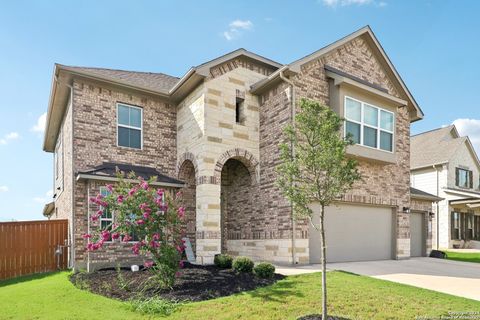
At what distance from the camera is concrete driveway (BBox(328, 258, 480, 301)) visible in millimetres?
8695

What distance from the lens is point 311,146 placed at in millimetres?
6465

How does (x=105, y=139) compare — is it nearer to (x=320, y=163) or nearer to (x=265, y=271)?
(x=265, y=271)

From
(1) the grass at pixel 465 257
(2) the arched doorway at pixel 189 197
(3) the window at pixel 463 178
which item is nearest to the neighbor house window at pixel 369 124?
(2) the arched doorway at pixel 189 197

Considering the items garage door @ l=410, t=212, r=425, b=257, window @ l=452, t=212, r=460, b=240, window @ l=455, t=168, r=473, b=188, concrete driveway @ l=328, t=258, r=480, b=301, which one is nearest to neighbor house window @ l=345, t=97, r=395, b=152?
concrete driveway @ l=328, t=258, r=480, b=301

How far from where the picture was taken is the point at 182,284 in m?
8.57

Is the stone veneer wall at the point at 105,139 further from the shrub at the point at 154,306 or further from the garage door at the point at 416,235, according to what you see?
the garage door at the point at 416,235

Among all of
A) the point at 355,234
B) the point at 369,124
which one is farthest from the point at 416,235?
the point at 369,124

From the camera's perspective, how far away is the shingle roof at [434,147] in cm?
2616

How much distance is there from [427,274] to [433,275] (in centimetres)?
20

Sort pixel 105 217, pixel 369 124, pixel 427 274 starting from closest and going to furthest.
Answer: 1. pixel 427 274
2. pixel 105 217
3. pixel 369 124

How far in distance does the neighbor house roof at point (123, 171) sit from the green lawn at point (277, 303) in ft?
12.6

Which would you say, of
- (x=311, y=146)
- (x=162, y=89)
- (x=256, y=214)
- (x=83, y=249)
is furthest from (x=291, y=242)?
(x=162, y=89)

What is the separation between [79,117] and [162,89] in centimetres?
341

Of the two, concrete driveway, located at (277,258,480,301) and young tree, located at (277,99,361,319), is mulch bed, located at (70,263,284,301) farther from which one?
young tree, located at (277,99,361,319)
